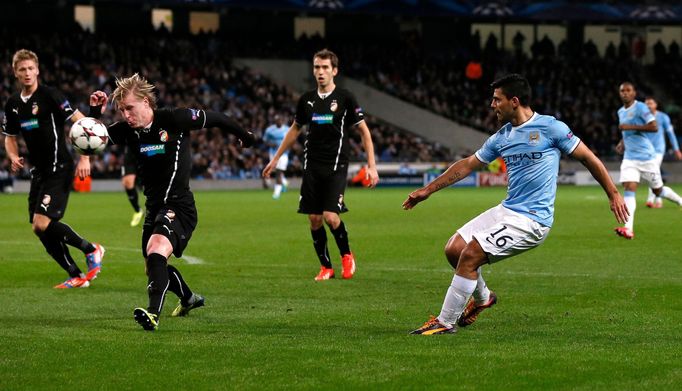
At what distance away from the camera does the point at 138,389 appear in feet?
22.0

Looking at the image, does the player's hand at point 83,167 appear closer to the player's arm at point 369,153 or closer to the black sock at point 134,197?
the player's arm at point 369,153

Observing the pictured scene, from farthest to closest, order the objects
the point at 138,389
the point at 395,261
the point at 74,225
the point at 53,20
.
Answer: the point at 53,20 → the point at 74,225 → the point at 395,261 → the point at 138,389

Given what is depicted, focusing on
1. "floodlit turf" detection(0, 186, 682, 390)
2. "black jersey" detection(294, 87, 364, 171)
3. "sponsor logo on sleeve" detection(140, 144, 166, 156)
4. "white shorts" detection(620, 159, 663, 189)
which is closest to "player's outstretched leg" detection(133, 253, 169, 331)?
"floodlit turf" detection(0, 186, 682, 390)

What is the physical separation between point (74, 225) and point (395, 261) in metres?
9.78

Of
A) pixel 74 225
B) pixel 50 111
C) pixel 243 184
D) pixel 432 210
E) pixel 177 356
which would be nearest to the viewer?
pixel 177 356

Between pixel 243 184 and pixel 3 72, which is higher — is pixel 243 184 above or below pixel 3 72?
below

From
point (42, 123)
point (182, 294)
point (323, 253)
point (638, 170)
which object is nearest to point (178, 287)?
point (182, 294)

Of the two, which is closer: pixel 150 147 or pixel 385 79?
pixel 150 147

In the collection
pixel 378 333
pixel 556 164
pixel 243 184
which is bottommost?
pixel 243 184

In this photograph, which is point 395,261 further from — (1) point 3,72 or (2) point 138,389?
(1) point 3,72

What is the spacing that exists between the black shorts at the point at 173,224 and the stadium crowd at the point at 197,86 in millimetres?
33018

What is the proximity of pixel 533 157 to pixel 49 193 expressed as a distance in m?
6.01

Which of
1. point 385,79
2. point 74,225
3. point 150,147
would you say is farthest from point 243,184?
point 150,147

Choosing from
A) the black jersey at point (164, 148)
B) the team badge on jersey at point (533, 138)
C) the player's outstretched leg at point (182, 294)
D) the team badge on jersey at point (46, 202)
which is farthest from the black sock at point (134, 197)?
the team badge on jersey at point (533, 138)
